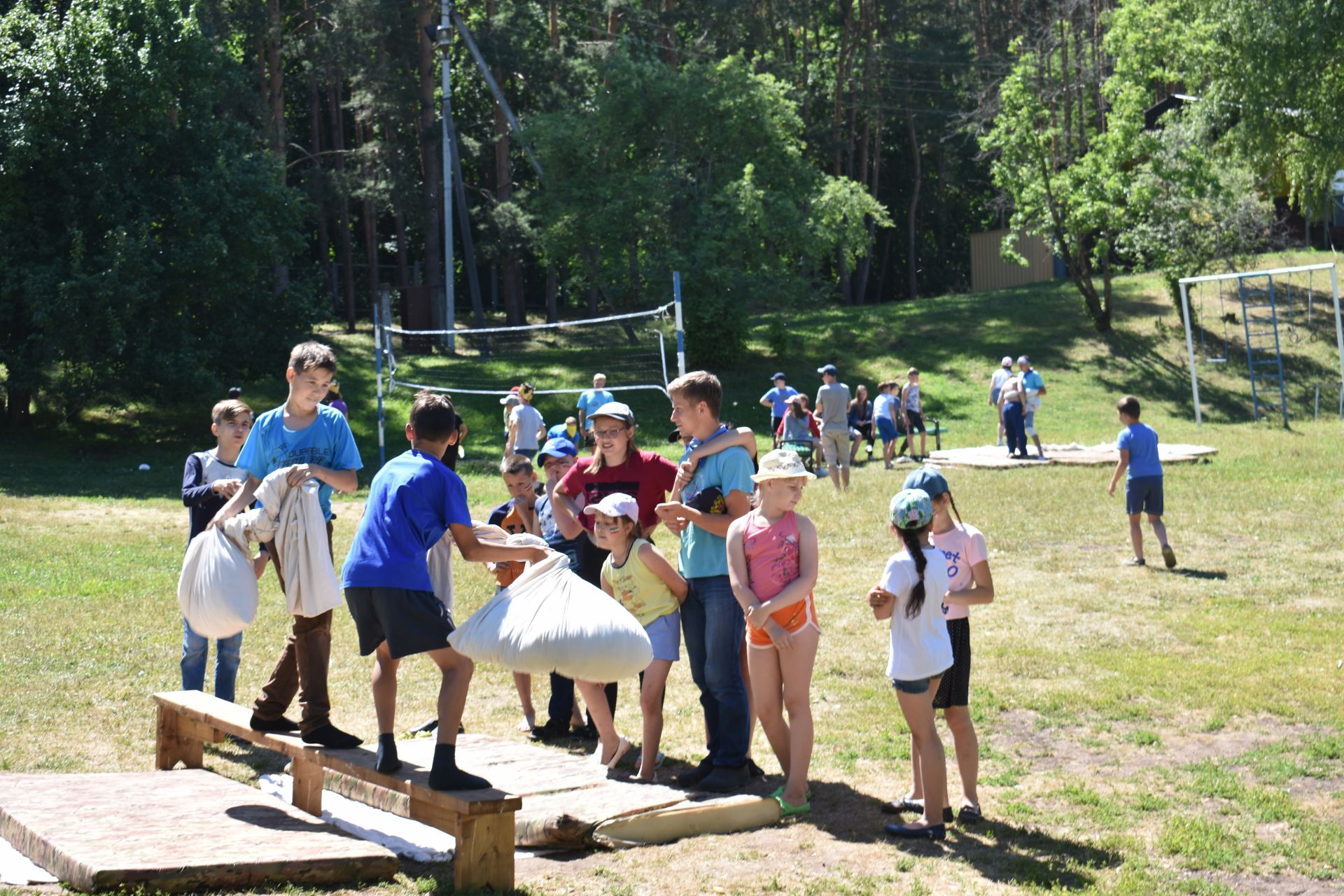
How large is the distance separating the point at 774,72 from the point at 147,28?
2124 cm

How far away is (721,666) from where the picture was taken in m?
5.88

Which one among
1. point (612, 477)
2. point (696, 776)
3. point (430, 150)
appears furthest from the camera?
point (430, 150)

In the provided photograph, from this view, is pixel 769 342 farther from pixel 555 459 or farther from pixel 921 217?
pixel 555 459

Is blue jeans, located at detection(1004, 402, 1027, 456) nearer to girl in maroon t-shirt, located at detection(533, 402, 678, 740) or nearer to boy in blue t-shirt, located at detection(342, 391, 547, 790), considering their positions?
girl in maroon t-shirt, located at detection(533, 402, 678, 740)

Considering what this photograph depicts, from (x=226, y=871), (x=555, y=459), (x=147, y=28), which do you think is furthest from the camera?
(x=147, y=28)

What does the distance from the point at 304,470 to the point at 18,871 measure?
70.5 inches

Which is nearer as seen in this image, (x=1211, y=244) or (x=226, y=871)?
(x=226, y=871)

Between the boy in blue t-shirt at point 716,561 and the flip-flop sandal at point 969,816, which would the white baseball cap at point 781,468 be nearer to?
the boy in blue t-shirt at point 716,561

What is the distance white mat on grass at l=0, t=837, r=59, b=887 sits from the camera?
4.39 metres

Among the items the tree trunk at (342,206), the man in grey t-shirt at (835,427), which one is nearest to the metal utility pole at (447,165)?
the tree trunk at (342,206)

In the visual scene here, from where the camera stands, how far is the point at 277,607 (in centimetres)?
1059

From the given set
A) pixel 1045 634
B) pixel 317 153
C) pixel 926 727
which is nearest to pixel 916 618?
pixel 926 727

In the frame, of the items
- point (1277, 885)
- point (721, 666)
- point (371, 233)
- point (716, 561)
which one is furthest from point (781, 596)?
point (371, 233)

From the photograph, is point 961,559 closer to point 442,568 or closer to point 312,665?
point 442,568
